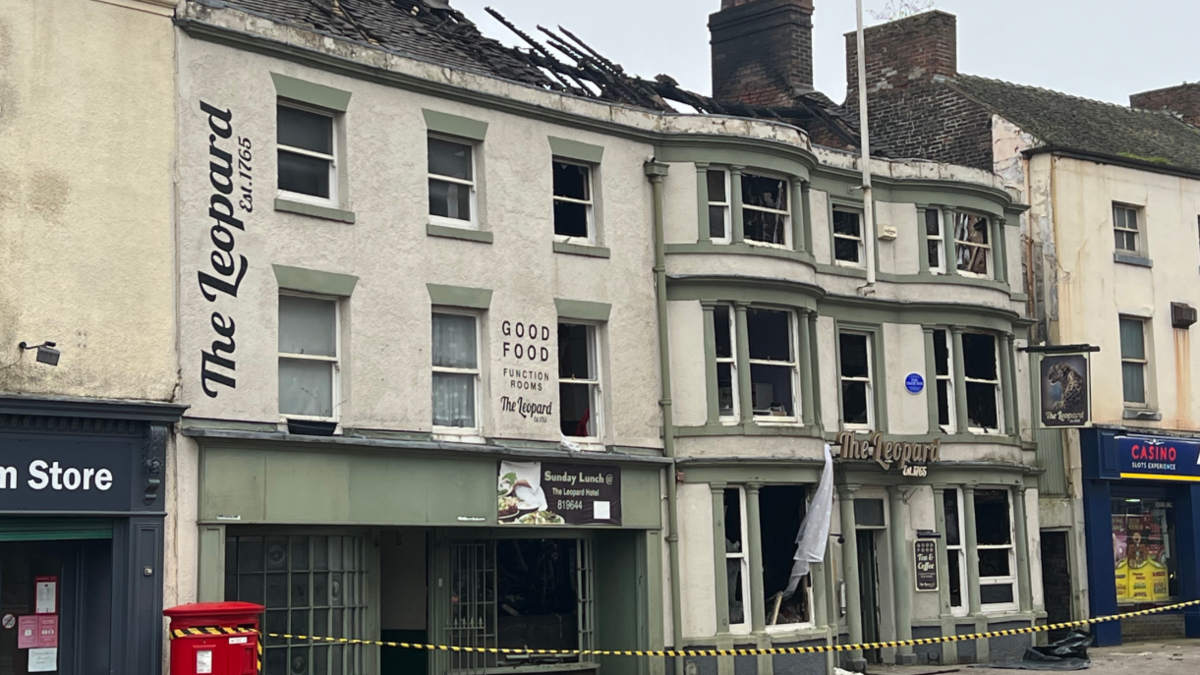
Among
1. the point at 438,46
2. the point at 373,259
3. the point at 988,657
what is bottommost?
the point at 988,657

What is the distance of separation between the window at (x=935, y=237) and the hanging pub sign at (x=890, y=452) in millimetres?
3425

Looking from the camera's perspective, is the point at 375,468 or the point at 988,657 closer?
the point at 375,468

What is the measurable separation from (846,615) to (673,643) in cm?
413

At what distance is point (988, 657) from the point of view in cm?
2941

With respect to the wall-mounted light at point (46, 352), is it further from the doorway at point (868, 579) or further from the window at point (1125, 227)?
→ the window at point (1125, 227)

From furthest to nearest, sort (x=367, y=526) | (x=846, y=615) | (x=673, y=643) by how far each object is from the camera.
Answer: (x=846, y=615) → (x=673, y=643) → (x=367, y=526)

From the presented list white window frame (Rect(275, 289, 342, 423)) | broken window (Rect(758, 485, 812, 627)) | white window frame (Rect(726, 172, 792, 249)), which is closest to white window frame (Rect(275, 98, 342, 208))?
white window frame (Rect(275, 289, 342, 423))

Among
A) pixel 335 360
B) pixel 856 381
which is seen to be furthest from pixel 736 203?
pixel 335 360

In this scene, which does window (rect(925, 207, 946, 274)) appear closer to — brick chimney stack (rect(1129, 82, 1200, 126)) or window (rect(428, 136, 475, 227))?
window (rect(428, 136, 475, 227))

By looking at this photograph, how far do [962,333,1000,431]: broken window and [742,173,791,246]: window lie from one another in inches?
206

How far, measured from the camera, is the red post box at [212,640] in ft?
59.2

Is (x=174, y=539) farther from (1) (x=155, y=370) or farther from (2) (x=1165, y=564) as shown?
(2) (x=1165, y=564)

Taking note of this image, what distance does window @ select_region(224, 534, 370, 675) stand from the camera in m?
21.0

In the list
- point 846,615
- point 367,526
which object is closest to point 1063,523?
point 846,615
